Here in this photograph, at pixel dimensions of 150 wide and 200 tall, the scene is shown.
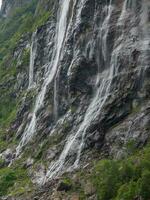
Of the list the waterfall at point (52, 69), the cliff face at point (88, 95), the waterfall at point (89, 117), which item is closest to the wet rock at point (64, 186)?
the cliff face at point (88, 95)

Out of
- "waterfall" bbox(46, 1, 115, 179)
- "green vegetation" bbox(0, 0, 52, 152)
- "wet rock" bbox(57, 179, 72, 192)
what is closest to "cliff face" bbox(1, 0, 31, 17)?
"green vegetation" bbox(0, 0, 52, 152)

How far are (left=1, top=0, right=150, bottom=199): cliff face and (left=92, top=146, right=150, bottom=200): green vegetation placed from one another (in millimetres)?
3410

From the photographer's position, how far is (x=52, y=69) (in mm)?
71812

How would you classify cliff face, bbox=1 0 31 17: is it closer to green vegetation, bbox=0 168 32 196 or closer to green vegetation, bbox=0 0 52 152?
green vegetation, bbox=0 0 52 152

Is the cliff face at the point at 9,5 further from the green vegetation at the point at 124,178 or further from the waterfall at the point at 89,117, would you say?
the green vegetation at the point at 124,178

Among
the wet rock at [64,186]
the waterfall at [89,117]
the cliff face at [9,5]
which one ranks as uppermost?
the cliff face at [9,5]

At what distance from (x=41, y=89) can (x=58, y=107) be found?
354 inches

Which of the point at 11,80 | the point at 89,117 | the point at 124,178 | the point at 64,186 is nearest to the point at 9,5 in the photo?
the point at 11,80

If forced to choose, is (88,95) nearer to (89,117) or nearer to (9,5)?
(89,117)

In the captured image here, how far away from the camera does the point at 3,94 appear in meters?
92.4

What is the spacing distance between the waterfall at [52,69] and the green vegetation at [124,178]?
21.2 m

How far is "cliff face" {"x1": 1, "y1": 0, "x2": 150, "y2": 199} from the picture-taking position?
53.4 m

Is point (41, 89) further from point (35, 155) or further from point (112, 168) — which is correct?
point (112, 168)

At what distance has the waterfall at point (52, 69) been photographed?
67906mm
